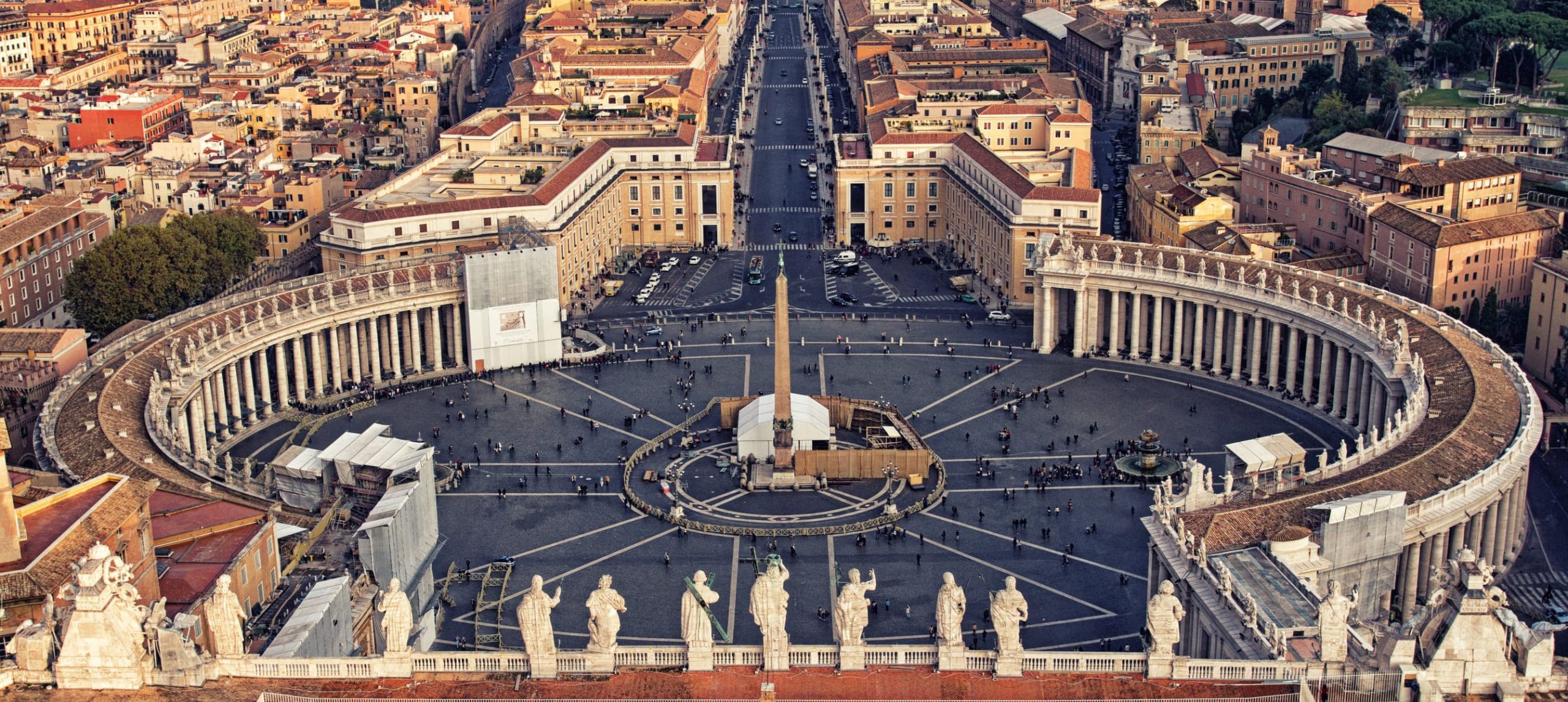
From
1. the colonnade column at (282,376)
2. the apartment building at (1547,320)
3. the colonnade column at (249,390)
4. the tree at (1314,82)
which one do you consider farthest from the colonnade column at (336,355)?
the tree at (1314,82)

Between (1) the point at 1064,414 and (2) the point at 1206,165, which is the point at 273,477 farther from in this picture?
(2) the point at 1206,165

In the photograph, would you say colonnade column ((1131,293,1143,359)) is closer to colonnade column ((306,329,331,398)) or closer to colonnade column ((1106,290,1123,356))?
colonnade column ((1106,290,1123,356))

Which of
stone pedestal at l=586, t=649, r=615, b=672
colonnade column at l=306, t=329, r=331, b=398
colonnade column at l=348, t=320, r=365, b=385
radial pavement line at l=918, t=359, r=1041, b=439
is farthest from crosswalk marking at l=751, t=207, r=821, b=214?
stone pedestal at l=586, t=649, r=615, b=672

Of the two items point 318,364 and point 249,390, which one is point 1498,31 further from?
point 249,390

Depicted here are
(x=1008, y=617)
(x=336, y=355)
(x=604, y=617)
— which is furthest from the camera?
(x=336, y=355)

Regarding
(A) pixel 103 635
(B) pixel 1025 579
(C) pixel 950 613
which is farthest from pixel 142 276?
(C) pixel 950 613
